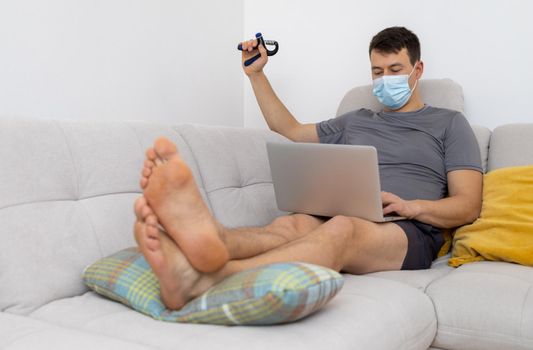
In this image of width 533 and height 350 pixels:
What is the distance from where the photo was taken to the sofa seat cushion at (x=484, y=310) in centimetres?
126

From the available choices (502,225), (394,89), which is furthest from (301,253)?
(394,89)

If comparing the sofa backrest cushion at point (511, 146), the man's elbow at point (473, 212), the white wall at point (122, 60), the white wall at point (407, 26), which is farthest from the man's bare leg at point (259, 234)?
the white wall at point (407, 26)

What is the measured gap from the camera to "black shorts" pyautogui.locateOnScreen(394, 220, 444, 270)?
5.40ft

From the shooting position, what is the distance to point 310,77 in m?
2.71

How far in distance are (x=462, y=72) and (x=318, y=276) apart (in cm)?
155

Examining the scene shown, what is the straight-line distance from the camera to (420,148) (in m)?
1.89

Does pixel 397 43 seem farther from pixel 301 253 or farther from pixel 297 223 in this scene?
pixel 301 253

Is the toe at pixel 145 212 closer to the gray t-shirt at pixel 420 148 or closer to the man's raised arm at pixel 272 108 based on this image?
the gray t-shirt at pixel 420 148

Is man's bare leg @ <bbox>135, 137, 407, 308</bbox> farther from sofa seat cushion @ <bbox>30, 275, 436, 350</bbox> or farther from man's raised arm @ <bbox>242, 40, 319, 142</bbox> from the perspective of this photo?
man's raised arm @ <bbox>242, 40, 319, 142</bbox>

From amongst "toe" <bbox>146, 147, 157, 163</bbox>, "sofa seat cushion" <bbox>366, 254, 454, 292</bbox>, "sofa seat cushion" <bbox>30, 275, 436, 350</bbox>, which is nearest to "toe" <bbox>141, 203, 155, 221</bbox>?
"toe" <bbox>146, 147, 157, 163</bbox>

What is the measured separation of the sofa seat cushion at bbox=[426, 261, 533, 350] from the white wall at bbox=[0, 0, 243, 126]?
1354 mm

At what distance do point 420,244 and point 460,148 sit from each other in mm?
389

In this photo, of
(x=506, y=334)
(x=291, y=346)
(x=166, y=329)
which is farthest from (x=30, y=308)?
Result: (x=506, y=334)

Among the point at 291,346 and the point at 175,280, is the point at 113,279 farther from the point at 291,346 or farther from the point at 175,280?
the point at 291,346
